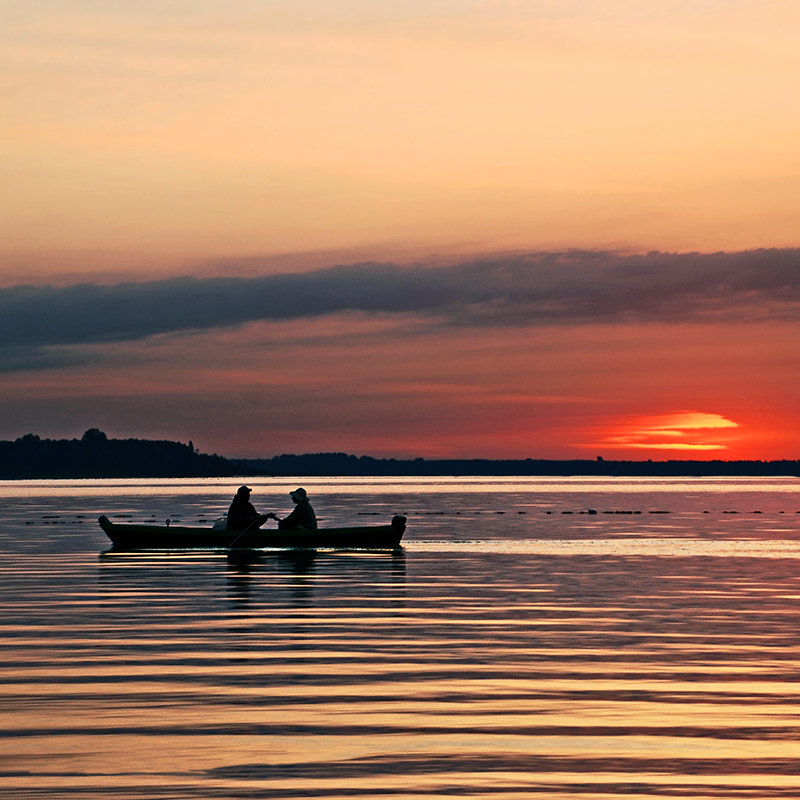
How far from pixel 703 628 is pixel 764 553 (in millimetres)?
26006

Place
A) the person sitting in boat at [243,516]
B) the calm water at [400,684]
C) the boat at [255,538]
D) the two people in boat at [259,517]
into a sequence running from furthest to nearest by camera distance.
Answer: the person sitting in boat at [243,516], the two people in boat at [259,517], the boat at [255,538], the calm water at [400,684]

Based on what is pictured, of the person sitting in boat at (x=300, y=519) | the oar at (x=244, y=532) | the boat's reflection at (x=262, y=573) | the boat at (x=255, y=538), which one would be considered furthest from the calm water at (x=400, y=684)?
the oar at (x=244, y=532)

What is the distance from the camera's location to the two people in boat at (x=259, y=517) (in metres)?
48.8

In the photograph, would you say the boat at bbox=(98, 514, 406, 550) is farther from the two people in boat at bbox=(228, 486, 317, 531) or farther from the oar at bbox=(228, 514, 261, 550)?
the two people in boat at bbox=(228, 486, 317, 531)

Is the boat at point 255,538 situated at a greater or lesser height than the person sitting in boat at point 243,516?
lesser

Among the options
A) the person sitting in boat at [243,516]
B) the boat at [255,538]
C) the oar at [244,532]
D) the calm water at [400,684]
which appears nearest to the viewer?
the calm water at [400,684]

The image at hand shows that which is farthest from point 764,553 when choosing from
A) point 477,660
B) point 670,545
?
point 477,660

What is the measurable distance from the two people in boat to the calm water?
6.86 meters

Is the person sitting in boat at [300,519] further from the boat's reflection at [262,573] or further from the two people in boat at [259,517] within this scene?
the boat's reflection at [262,573]

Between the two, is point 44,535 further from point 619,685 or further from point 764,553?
point 619,685

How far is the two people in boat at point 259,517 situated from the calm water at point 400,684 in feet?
22.5

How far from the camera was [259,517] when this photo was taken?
49.3 meters

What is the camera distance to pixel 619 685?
19062mm

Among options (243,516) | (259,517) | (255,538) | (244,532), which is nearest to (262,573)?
(255,538)
